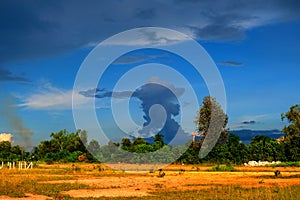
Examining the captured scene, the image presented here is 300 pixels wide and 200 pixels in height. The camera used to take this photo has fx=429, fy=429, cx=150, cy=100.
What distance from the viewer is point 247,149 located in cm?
6153

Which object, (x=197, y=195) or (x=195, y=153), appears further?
(x=195, y=153)

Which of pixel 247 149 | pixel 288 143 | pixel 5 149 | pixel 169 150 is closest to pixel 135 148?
pixel 169 150

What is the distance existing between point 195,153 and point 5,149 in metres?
41.2

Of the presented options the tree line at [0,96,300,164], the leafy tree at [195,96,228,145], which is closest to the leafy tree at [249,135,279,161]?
the tree line at [0,96,300,164]

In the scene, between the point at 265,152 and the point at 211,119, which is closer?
the point at 265,152

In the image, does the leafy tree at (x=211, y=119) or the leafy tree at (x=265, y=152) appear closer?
the leafy tree at (x=265, y=152)

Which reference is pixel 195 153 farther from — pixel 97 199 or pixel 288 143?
pixel 97 199

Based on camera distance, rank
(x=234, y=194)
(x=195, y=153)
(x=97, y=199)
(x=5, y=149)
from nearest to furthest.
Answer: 1. (x=97, y=199)
2. (x=234, y=194)
3. (x=195, y=153)
4. (x=5, y=149)

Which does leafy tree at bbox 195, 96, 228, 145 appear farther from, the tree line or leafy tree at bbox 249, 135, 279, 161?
leafy tree at bbox 249, 135, 279, 161

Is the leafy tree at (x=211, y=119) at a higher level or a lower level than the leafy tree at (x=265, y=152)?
higher

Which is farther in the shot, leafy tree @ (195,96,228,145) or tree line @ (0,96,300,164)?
leafy tree @ (195,96,228,145)

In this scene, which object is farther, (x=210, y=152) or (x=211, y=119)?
(x=211, y=119)

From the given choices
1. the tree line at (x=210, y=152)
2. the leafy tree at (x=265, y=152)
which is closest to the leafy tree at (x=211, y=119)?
the tree line at (x=210, y=152)

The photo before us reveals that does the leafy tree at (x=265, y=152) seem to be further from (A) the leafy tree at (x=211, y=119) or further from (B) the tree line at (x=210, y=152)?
(A) the leafy tree at (x=211, y=119)
